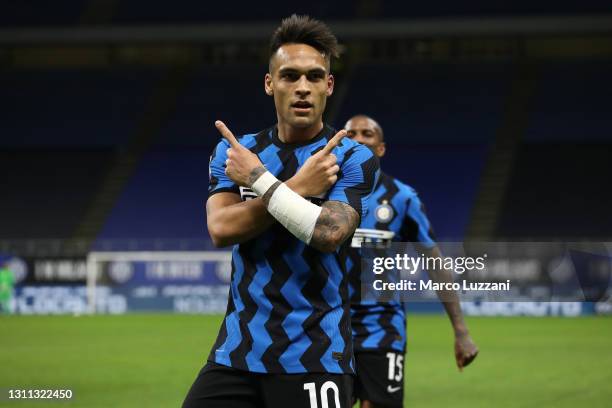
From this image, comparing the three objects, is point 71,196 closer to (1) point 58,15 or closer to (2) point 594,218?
(1) point 58,15

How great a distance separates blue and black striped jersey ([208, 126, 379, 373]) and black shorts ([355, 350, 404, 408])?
252 cm

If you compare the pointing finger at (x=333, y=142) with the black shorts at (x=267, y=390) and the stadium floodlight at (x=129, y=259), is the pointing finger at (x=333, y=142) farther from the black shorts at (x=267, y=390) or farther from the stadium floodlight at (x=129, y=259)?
the stadium floodlight at (x=129, y=259)

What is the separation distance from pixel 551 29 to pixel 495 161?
3.88m

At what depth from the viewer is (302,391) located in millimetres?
3553

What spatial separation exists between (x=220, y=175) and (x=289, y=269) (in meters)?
0.44

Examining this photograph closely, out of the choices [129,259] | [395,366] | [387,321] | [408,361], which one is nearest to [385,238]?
[387,321]

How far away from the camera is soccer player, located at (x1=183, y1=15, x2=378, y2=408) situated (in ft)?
11.6

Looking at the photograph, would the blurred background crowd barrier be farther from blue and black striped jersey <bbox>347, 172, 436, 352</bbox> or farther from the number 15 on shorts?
the number 15 on shorts

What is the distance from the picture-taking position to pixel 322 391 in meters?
3.55

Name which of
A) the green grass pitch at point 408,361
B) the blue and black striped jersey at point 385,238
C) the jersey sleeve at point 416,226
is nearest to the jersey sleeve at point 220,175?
the blue and black striped jersey at point 385,238

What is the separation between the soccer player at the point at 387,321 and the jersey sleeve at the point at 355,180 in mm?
2348

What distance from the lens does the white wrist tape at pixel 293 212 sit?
135 inches

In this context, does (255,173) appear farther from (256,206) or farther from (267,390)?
(267,390)

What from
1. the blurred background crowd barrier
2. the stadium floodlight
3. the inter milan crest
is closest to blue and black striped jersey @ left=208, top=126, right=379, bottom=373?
the inter milan crest
